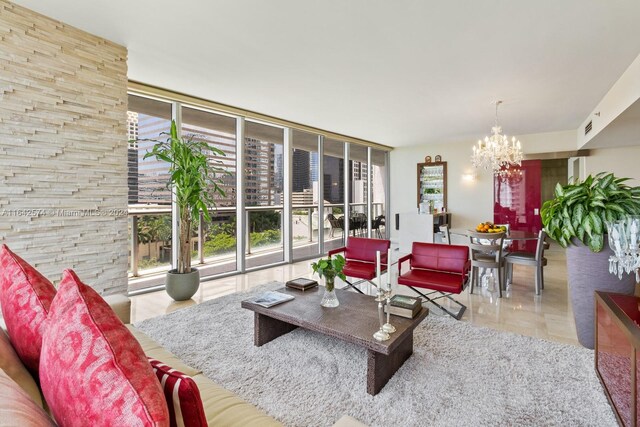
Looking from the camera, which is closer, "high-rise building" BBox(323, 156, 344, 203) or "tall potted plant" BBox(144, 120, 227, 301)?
"tall potted plant" BBox(144, 120, 227, 301)

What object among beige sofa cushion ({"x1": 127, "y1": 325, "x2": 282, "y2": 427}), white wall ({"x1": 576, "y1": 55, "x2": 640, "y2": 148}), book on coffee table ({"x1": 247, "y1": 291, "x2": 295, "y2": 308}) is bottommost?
beige sofa cushion ({"x1": 127, "y1": 325, "x2": 282, "y2": 427})

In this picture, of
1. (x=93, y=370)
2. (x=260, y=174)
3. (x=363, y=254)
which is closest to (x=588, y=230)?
(x=363, y=254)

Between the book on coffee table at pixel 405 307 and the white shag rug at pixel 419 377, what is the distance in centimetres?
41

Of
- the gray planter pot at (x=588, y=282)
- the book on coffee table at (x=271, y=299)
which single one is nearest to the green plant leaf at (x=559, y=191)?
the gray planter pot at (x=588, y=282)

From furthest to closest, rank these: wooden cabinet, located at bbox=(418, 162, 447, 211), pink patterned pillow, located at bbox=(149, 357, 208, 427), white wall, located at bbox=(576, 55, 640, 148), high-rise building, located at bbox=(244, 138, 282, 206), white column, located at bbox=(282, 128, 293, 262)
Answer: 1. wooden cabinet, located at bbox=(418, 162, 447, 211)
2. white column, located at bbox=(282, 128, 293, 262)
3. high-rise building, located at bbox=(244, 138, 282, 206)
4. white wall, located at bbox=(576, 55, 640, 148)
5. pink patterned pillow, located at bbox=(149, 357, 208, 427)

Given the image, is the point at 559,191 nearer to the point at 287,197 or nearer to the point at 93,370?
the point at 93,370

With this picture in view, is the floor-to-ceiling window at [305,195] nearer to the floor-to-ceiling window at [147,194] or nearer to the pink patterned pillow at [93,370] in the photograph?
the floor-to-ceiling window at [147,194]

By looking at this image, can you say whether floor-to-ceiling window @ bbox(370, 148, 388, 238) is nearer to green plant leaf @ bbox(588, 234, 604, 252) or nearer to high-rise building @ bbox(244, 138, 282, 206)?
high-rise building @ bbox(244, 138, 282, 206)

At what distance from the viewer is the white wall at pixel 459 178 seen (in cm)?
733

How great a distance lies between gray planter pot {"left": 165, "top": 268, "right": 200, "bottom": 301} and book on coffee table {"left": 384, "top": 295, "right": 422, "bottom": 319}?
2628 mm

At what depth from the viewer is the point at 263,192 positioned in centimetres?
595

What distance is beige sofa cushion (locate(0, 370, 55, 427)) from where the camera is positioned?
571 mm

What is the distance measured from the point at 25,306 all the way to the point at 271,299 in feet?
5.78

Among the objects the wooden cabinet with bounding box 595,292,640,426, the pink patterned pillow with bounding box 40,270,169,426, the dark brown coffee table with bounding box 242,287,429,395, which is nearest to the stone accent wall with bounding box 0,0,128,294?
the dark brown coffee table with bounding box 242,287,429,395
